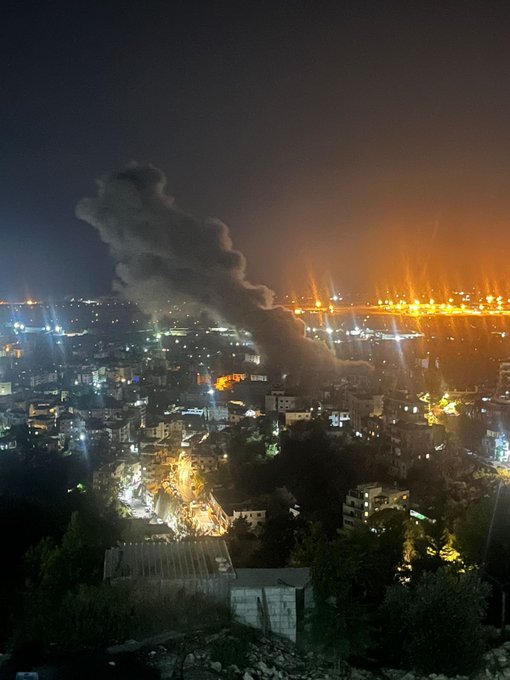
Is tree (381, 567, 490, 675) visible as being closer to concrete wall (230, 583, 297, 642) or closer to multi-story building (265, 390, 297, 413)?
concrete wall (230, 583, 297, 642)

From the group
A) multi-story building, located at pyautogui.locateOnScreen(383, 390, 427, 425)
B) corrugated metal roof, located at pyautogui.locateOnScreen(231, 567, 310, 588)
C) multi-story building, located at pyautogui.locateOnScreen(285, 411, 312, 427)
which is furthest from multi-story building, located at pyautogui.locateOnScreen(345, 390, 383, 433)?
corrugated metal roof, located at pyautogui.locateOnScreen(231, 567, 310, 588)

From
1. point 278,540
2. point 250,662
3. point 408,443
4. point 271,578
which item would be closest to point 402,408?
point 408,443

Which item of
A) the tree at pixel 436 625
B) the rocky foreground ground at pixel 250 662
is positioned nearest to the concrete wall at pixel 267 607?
the rocky foreground ground at pixel 250 662

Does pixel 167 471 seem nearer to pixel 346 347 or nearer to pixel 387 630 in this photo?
pixel 387 630

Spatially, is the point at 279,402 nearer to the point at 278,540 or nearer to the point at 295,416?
the point at 295,416

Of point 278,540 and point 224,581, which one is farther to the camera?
point 278,540

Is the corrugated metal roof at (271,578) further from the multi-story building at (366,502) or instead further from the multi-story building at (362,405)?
the multi-story building at (362,405)

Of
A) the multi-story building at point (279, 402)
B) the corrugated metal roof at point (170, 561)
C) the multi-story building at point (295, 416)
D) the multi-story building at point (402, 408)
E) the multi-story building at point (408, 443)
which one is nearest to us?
the corrugated metal roof at point (170, 561)
